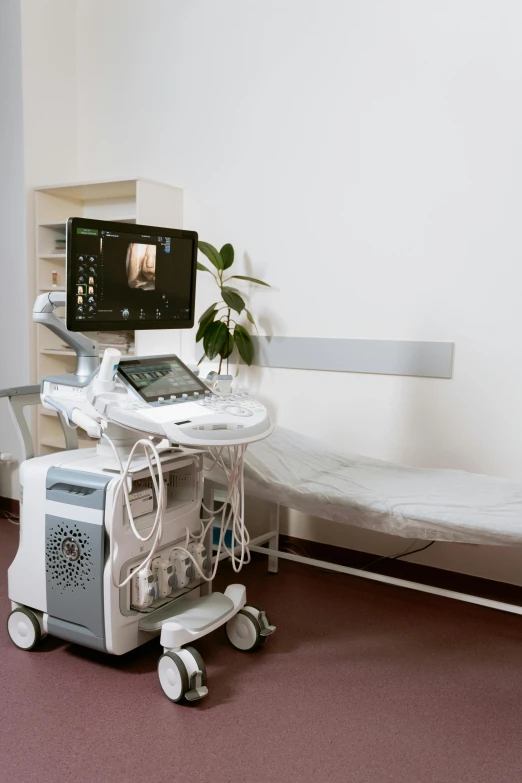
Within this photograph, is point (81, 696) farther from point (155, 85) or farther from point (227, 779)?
point (155, 85)

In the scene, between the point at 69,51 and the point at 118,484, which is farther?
the point at 69,51

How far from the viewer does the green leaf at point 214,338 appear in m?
3.19

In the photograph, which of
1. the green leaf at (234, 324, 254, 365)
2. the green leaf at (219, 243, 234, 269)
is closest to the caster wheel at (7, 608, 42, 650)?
the green leaf at (234, 324, 254, 365)

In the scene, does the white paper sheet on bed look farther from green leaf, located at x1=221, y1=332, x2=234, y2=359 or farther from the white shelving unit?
the white shelving unit

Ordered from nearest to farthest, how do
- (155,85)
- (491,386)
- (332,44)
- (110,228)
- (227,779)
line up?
1. (227,779)
2. (110,228)
3. (491,386)
4. (332,44)
5. (155,85)

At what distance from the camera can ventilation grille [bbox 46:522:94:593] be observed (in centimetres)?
215

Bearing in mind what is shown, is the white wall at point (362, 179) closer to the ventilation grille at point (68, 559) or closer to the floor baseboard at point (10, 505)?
the ventilation grille at point (68, 559)

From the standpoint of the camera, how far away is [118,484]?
2.07 m

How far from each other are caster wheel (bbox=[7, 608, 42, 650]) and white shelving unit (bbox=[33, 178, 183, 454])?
1.46 m

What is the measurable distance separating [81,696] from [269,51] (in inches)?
111

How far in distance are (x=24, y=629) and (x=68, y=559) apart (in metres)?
0.37

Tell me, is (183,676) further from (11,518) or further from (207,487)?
(11,518)

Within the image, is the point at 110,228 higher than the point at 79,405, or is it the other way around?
the point at 110,228

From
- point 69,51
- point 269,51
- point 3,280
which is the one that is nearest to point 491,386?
point 269,51
